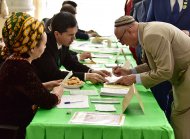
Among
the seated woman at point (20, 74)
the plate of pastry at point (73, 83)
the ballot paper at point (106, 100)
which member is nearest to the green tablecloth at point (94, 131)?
the seated woman at point (20, 74)

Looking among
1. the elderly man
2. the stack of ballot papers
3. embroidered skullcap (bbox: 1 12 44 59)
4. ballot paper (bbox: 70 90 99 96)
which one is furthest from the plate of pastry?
embroidered skullcap (bbox: 1 12 44 59)

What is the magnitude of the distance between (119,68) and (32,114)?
1.02 meters

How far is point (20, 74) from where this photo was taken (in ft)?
5.62

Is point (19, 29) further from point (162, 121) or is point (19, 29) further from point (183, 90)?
point (183, 90)

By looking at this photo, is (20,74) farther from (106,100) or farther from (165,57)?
(165,57)

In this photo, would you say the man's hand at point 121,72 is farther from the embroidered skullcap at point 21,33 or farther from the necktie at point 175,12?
the embroidered skullcap at point 21,33

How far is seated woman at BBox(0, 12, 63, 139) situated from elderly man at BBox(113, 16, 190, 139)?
0.67 m

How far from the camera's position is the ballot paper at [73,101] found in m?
1.92

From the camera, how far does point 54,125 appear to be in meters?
1.64

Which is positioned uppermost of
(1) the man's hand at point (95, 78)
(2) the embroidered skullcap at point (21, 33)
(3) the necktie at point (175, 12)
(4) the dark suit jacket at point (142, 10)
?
(2) the embroidered skullcap at point (21, 33)

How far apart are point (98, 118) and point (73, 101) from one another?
0.30m

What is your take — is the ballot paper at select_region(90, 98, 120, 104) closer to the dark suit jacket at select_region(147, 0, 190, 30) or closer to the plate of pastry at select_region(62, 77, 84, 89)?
the plate of pastry at select_region(62, 77, 84, 89)

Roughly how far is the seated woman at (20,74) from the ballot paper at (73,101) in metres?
0.12

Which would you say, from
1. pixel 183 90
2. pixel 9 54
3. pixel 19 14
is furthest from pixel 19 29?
pixel 183 90
